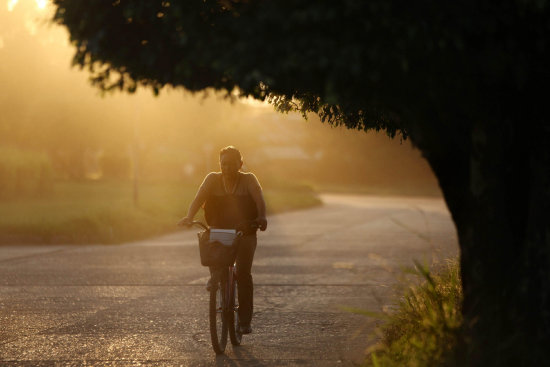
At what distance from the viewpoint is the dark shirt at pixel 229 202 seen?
25.1ft

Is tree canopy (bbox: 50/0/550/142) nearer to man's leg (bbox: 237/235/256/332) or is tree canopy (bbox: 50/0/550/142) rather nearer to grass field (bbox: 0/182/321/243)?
man's leg (bbox: 237/235/256/332)

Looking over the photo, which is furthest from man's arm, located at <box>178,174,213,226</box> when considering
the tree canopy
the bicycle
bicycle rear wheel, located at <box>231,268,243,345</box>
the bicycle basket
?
the tree canopy

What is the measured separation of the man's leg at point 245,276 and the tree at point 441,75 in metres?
1.98

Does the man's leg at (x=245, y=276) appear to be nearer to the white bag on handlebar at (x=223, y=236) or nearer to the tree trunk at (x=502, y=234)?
the white bag on handlebar at (x=223, y=236)

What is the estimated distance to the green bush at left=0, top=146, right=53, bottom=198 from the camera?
3060 cm

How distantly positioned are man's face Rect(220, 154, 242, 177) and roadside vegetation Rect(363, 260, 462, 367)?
73.3 inches

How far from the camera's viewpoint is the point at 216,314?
7.52m

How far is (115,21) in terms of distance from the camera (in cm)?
577

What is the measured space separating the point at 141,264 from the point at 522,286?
32.9 feet

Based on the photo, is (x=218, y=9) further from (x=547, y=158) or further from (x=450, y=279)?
(x=450, y=279)

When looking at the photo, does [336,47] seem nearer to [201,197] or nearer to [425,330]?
[425,330]

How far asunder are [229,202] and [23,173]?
25924mm

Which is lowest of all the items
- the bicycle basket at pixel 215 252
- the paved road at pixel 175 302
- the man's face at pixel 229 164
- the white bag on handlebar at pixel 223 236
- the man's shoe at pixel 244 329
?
the paved road at pixel 175 302

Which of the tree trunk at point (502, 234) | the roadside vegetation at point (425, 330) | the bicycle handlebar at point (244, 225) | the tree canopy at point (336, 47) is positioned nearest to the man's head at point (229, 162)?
the bicycle handlebar at point (244, 225)
